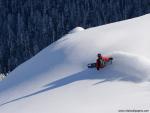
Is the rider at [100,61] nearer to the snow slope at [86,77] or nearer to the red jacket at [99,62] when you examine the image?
the red jacket at [99,62]

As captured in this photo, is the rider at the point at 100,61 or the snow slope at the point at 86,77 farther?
the rider at the point at 100,61

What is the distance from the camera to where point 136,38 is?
1997 cm

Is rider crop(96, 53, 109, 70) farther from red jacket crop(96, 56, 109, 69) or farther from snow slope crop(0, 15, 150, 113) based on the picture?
snow slope crop(0, 15, 150, 113)

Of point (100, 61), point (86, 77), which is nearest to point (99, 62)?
point (100, 61)

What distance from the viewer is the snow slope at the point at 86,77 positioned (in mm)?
15141

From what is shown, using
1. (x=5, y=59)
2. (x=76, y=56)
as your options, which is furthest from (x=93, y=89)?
(x=5, y=59)

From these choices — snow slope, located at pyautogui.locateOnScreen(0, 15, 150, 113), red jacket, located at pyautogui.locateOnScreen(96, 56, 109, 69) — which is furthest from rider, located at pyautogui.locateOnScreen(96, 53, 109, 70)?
snow slope, located at pyautogui.locateOnScreen(0, 15, 150, 113)

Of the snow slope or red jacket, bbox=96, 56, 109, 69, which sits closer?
the snow slope

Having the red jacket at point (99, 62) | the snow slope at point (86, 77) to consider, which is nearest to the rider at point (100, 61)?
the red jacket at point (99, 62)

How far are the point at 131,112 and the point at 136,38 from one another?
722 cm

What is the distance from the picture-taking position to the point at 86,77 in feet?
58.9

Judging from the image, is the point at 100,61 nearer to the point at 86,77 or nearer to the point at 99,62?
the point at 99,62

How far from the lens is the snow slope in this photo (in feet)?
49.7

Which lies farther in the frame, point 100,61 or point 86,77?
point 100,61
